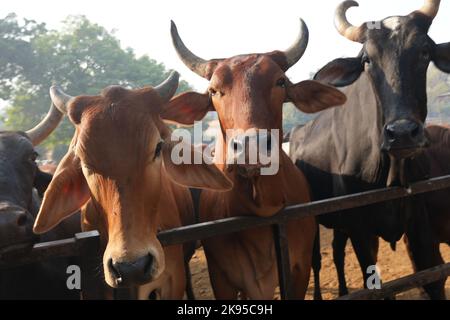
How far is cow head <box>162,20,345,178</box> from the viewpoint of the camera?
2445 millimetres

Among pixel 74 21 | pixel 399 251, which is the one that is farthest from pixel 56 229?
pixel 74 21

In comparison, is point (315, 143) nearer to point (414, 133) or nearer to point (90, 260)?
point (414, 133)

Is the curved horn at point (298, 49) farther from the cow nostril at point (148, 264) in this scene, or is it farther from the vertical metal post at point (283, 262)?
the cow nostril at point (148, 264)

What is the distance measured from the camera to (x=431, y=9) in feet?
11.0

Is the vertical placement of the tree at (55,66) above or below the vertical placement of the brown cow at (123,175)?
above

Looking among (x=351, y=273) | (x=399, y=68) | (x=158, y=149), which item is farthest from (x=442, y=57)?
(x=351, y=273)

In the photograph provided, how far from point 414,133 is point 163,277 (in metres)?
1.92

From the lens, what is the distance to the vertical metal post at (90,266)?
2.10 metres

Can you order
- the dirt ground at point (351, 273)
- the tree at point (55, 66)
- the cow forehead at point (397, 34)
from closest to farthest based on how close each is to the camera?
the cow forehead at point (397, 34) < the dirt ground at point (351, 273) < the tree at point (55, 66)

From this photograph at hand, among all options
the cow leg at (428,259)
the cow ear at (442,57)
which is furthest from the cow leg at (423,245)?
the cow ear at (442,57)

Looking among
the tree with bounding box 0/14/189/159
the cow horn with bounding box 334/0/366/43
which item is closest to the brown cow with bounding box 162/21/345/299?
the cow horn with bounding box 334/0/366/43

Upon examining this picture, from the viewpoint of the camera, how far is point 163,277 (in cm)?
264

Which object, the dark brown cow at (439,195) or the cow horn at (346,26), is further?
the dark brown cow at (439,195)
